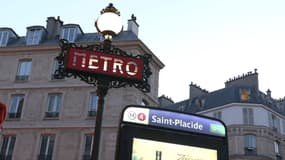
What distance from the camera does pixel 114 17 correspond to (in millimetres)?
5566

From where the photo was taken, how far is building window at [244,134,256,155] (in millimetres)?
31797

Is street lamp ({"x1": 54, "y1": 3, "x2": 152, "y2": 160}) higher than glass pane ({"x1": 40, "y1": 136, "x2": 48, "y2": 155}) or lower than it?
lower

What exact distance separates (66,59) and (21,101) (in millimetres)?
19808

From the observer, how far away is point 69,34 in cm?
2619

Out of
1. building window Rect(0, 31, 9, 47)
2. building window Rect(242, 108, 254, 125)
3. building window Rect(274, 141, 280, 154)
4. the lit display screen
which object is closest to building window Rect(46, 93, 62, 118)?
building window Rect(0, 31, 9, 47)

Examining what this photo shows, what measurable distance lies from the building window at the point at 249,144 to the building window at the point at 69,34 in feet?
51.4


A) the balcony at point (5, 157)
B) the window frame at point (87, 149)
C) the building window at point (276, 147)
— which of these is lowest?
the balcony at point (5, 157)

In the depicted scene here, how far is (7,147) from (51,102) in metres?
3.40

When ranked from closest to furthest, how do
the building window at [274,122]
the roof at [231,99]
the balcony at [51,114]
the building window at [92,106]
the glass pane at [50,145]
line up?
the glass pane at [50,145], the building window at [92,106], the balcony at [51,114], the building window at [274,122], the roof at [231,99]

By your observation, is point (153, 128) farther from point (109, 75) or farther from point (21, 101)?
point (21, 101)

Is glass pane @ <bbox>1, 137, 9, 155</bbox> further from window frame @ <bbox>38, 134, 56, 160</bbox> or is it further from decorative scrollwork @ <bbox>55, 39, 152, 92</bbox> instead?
decorative scrollwork @ <bbox>55, 39, 152, 92</bbox>

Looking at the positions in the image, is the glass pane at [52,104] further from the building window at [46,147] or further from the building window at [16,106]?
the building window at [16,106]

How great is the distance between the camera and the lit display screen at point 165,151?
3.70 meters

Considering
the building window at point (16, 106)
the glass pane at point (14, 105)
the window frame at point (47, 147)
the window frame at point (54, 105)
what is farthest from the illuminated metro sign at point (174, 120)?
the glass pane at point (14, 105)
